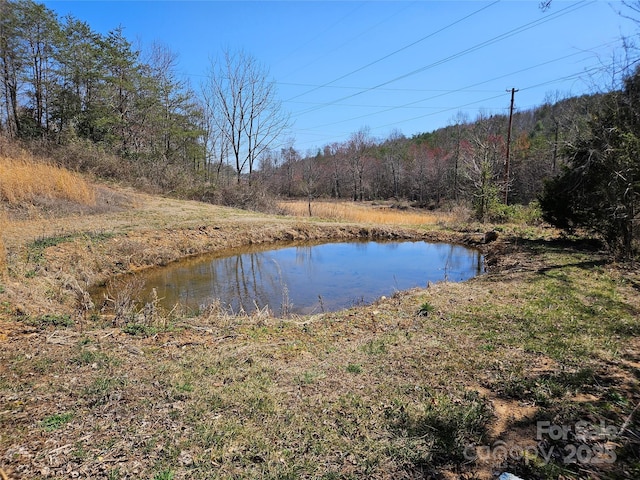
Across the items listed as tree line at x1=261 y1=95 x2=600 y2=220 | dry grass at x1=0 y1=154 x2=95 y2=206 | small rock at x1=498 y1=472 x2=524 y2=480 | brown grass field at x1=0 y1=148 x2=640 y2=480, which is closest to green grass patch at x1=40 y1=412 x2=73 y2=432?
brown grass field at x1=0 y1=148 x2=640 y2=480

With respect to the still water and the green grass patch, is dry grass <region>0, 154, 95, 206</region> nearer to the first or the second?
the still water

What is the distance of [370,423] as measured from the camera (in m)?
2.63

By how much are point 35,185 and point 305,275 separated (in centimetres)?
927

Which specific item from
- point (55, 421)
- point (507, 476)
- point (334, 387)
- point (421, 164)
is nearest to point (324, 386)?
point (334, 387)

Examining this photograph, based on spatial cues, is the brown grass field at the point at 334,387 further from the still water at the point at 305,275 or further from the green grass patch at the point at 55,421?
the still water at the point at 305,275

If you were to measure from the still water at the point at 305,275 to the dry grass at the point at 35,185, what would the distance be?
5198mm

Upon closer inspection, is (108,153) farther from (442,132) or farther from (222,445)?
(442,132)

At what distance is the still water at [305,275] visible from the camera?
729 cm

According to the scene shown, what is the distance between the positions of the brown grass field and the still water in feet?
4.79

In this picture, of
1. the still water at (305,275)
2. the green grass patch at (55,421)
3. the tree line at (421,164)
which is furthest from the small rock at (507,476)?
the tree line at (421,164)

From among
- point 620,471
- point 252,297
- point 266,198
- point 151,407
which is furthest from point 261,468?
point 266,198

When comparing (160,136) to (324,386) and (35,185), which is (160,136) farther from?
(324,386)

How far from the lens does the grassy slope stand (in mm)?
2207

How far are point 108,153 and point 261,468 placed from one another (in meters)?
21.0
